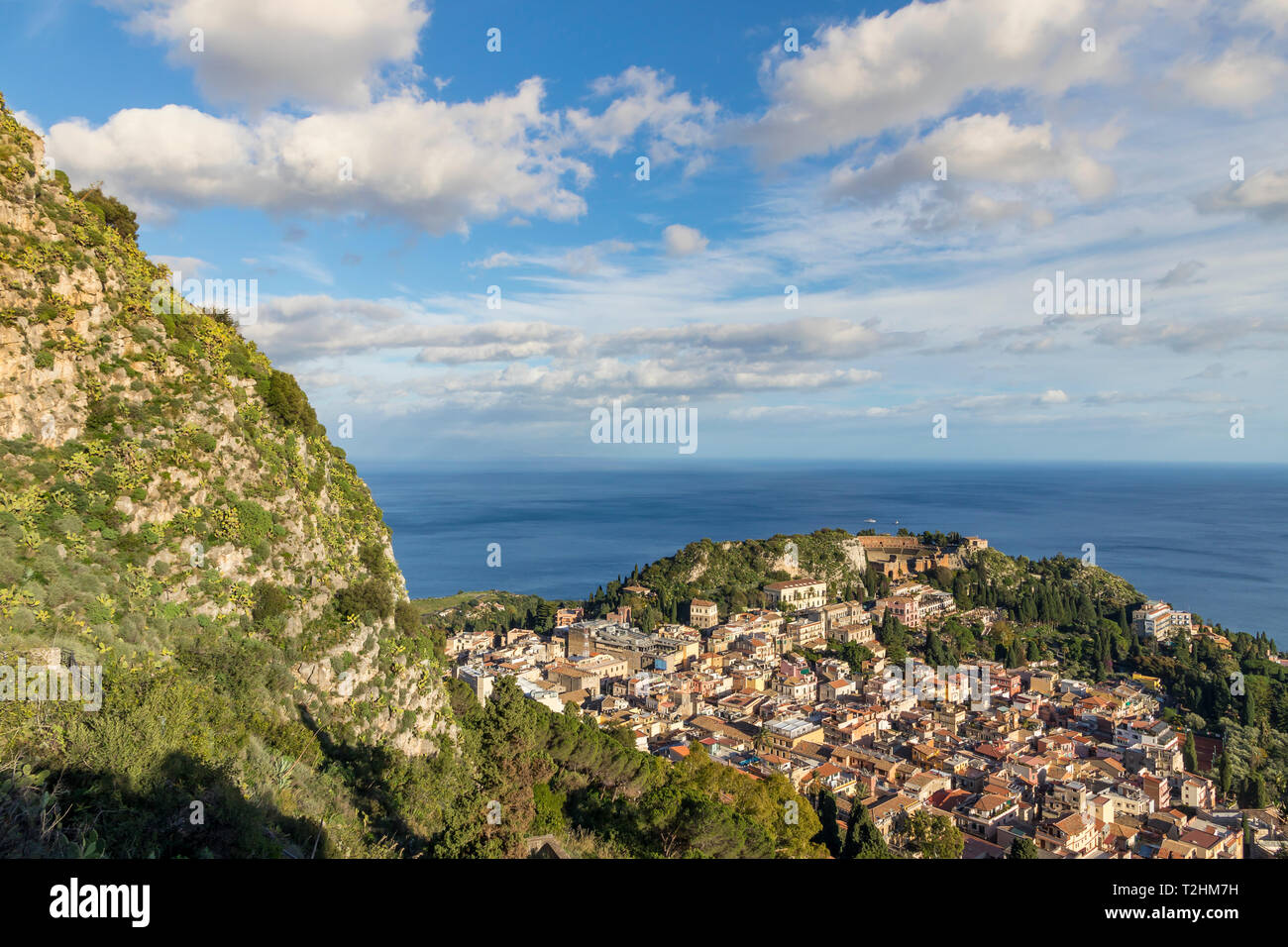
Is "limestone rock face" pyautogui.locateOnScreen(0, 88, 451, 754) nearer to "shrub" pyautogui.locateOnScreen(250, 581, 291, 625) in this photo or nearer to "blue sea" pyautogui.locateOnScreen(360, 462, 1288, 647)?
"shrub" pyautogui.locateOnScreen(250, 581, 291, 625)

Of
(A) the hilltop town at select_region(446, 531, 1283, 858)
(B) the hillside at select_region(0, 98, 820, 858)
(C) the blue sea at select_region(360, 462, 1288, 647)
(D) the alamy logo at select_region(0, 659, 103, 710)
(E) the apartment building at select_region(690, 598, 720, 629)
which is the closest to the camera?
(B) the hillside at select_region(0, 98, 820, 858)

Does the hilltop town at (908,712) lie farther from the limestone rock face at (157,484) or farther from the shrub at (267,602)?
the shrub at (267,602)

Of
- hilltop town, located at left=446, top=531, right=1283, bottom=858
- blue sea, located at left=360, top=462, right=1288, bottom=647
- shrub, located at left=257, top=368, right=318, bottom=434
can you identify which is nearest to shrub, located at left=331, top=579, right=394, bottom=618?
shrub, located at left=257, top=368, right=318, bottom=434

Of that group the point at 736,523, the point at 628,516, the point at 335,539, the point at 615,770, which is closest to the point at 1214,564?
the point at 736,523

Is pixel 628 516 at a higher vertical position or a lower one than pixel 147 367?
lower
